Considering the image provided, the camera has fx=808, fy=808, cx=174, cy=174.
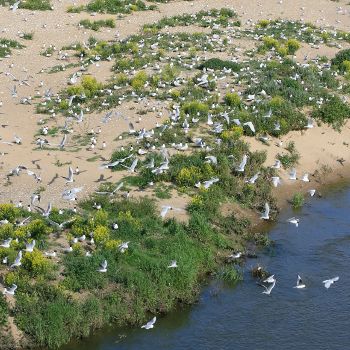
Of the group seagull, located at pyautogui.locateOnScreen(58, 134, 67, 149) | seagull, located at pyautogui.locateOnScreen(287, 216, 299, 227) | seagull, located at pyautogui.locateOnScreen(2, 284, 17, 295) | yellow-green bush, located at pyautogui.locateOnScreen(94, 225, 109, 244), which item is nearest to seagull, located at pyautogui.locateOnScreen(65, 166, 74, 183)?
seagull, located at pyautogui.locateOnScreen(58, 134, 67, 149)

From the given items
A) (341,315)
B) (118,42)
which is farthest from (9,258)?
(118,42)

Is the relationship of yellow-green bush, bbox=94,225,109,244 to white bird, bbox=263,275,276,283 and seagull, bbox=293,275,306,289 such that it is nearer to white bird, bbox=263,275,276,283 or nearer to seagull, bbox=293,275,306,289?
white bird, bbox=263,275,276,283

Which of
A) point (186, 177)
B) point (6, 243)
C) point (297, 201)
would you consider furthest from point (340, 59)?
point (6, 243)

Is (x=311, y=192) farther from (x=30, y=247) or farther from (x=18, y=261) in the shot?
(x=18, y=261)

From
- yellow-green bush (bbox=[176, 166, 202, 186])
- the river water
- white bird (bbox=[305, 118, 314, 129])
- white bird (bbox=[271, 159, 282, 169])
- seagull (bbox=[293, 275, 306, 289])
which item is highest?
yellow-green bush (bbox=[176, 166, 202, 186])

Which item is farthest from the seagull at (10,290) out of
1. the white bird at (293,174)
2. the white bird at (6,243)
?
the white bird at (293,174)

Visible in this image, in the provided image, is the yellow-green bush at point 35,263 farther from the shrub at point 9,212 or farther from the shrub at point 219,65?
the shrub at point 219,65
